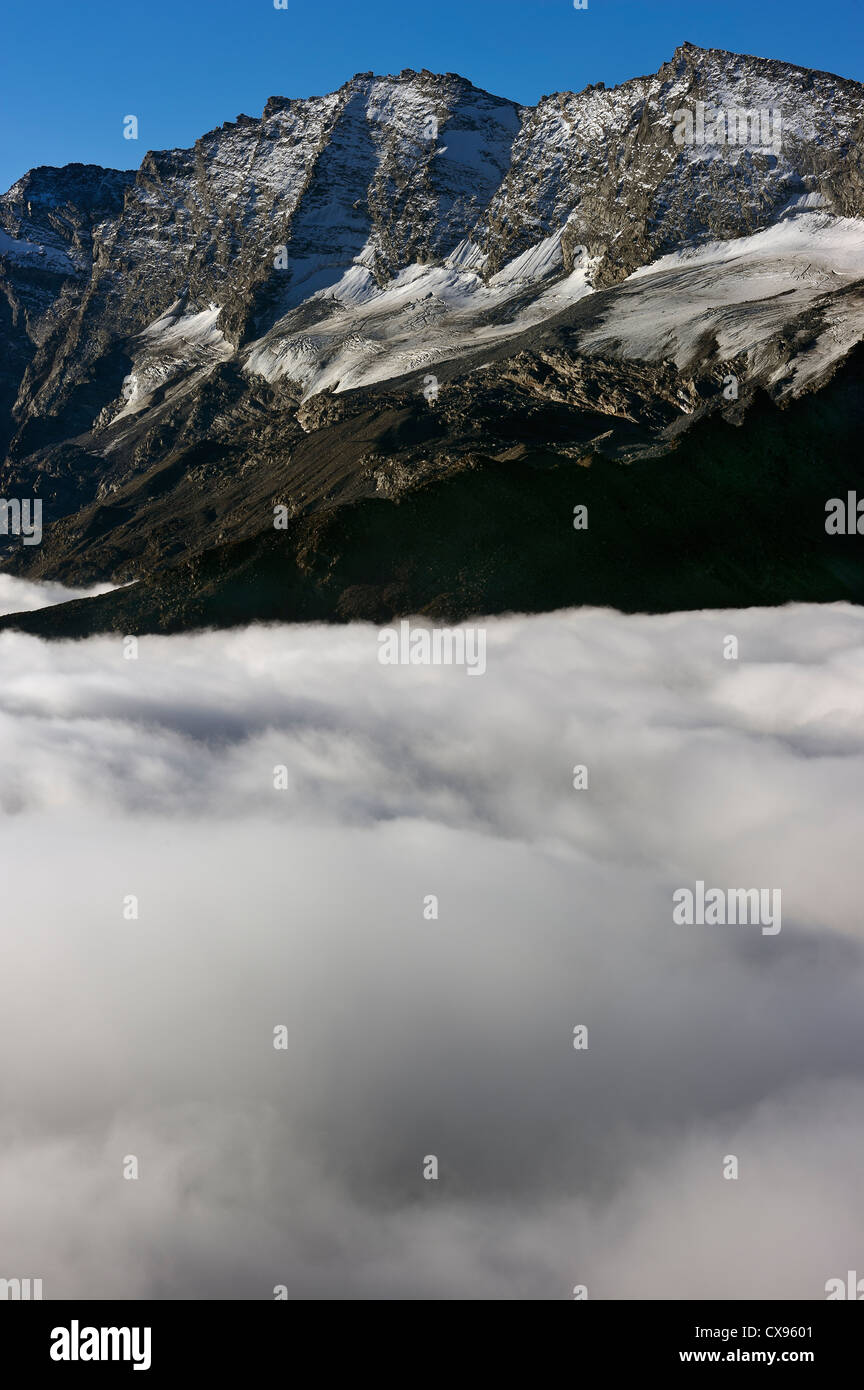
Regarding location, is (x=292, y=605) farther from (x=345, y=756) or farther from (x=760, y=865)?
(x=760, y=865)

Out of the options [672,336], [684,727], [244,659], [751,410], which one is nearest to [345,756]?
[244,659]

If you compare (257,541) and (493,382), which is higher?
(493,382)

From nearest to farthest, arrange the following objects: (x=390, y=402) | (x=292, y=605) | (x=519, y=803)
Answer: (x=519, y=803), (x=292, y=605), (x=390, y=402)

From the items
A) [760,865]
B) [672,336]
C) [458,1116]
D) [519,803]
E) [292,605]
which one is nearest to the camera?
[458,1116]

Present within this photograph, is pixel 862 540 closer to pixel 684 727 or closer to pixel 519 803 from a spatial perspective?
pixel 684 727

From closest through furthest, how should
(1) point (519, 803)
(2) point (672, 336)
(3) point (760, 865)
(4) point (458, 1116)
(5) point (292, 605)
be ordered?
(4) point (458, 1116), (3) point (760, 865), (1) point (519, 803), (5) point (292, 605), (2) point (672, 336)

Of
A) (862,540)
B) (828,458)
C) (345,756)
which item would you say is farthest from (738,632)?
(345,756)

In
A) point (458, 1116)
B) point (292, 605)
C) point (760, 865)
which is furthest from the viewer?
point (292, 605)

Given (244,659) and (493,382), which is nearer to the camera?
(244,659)

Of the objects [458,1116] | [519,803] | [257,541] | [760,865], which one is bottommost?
[458,1116]
